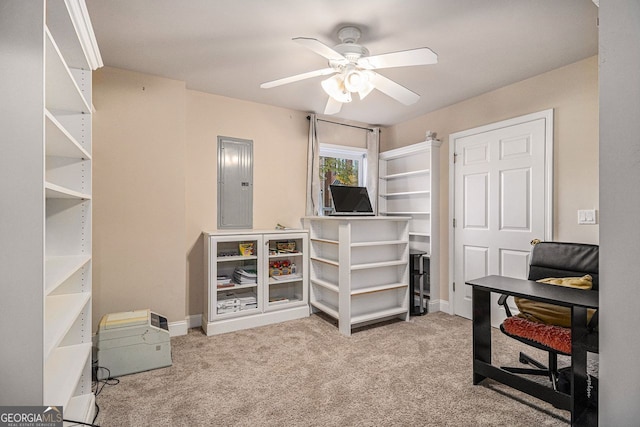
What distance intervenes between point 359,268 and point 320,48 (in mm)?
2038

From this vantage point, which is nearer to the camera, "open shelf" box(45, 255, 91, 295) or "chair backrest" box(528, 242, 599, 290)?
"open shelf" box(45, 255, 91, 295)

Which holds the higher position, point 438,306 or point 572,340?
point 572,340

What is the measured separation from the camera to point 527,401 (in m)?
1.96

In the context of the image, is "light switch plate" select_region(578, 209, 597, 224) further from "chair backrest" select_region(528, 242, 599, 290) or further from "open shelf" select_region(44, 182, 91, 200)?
"open shelf" select_region(44, 182, 91, 200)

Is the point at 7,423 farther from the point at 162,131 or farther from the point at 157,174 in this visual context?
the point at 162,131

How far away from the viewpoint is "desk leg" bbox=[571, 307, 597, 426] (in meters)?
1.63

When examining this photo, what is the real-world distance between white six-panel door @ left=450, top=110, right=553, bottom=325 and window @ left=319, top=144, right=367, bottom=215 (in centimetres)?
132

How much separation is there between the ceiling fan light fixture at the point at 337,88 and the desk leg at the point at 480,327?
1627 millimetres

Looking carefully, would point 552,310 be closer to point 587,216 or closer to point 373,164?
point 587,216

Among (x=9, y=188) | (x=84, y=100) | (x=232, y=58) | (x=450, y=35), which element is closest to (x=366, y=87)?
(x=450, y=35)

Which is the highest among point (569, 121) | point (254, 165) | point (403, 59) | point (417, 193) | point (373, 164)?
point (403, 59)

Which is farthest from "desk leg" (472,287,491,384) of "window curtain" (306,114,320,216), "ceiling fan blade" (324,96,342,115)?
"window curtain" (306,114,320,216)

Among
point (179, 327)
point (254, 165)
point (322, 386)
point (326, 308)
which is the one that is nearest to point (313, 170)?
point (254, 165)

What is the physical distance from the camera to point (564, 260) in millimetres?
2361
